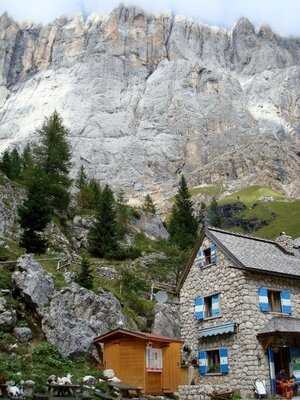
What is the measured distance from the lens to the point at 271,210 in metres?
134

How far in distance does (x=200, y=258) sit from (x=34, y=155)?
3344cm

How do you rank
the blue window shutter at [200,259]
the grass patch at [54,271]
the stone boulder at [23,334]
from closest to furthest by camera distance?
1. the stone boulder at [23,334]
2. the blue window shutter at [200,259]
3. the grass patch at [54,271]

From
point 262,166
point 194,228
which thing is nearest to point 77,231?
point 194,228

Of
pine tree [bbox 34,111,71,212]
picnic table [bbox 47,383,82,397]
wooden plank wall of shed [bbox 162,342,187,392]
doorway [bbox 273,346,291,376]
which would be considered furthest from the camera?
pine tree [bbox 34,111,71,212]

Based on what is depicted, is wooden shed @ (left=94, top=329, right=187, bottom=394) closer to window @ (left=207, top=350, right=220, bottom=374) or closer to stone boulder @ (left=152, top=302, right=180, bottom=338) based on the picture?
window @ (left=207, top=350, right=220, bottom=374)

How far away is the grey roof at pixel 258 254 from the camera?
29.0 metres

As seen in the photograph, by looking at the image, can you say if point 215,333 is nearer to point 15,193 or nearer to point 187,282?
point 187,282

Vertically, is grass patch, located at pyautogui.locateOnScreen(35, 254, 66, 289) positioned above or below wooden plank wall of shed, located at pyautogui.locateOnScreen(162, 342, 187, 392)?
above

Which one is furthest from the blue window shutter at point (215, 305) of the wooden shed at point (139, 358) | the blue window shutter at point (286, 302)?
the blue window shutter at point (286, 302)

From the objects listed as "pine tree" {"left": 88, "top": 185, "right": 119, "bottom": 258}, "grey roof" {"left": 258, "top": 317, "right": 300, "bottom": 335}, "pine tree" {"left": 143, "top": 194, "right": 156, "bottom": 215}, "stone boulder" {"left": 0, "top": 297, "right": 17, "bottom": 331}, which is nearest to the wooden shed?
"stone boulder" {"left": 0, "top": 297, "right": 17, "bottom": 331}

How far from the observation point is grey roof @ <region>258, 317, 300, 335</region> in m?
26.2

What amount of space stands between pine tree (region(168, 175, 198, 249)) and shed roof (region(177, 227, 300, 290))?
1024 inches

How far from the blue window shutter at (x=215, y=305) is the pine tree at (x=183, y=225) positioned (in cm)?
2957

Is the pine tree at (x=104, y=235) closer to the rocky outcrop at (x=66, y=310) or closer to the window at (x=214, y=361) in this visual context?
the rocky outcrop at (x=66, y=310)
